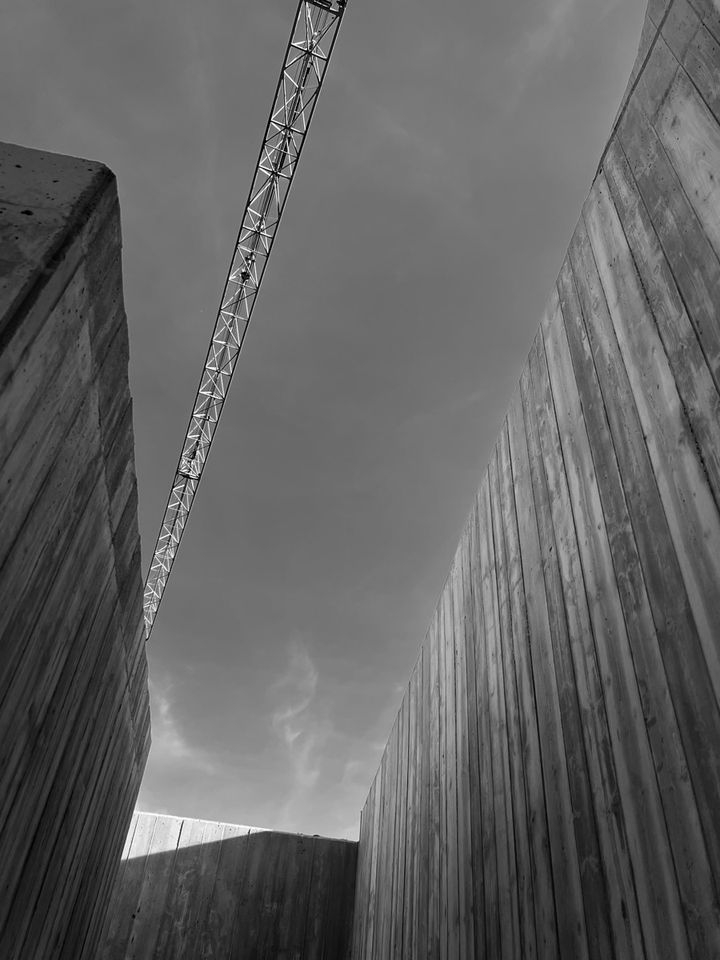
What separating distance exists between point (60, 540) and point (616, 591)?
5.50ft

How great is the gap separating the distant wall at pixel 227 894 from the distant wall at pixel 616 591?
4.20 m

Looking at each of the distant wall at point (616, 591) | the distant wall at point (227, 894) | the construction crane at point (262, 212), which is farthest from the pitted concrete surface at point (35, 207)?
the distant wall at point (227, 894)

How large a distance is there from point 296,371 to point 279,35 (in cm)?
426

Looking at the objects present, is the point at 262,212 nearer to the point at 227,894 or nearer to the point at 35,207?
the point at 227,894

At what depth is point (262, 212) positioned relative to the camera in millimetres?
9633

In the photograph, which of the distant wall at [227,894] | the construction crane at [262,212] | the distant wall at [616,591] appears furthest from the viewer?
the construction crane at [262,212]

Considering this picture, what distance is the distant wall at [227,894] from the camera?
21.9 ft

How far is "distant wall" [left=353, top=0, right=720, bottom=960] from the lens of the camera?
1.60m

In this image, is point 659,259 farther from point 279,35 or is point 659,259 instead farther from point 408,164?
point 279,35

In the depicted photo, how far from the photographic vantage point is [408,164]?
761cm

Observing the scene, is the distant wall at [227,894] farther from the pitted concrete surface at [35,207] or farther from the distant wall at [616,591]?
the pitted concrete surface at [35,207]

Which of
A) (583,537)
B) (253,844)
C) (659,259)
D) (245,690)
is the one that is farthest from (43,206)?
(245,690)

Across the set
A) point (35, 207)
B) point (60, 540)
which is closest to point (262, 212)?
point (60, 540)

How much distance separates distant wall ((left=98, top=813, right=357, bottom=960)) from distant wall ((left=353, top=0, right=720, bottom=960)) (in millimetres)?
4200
